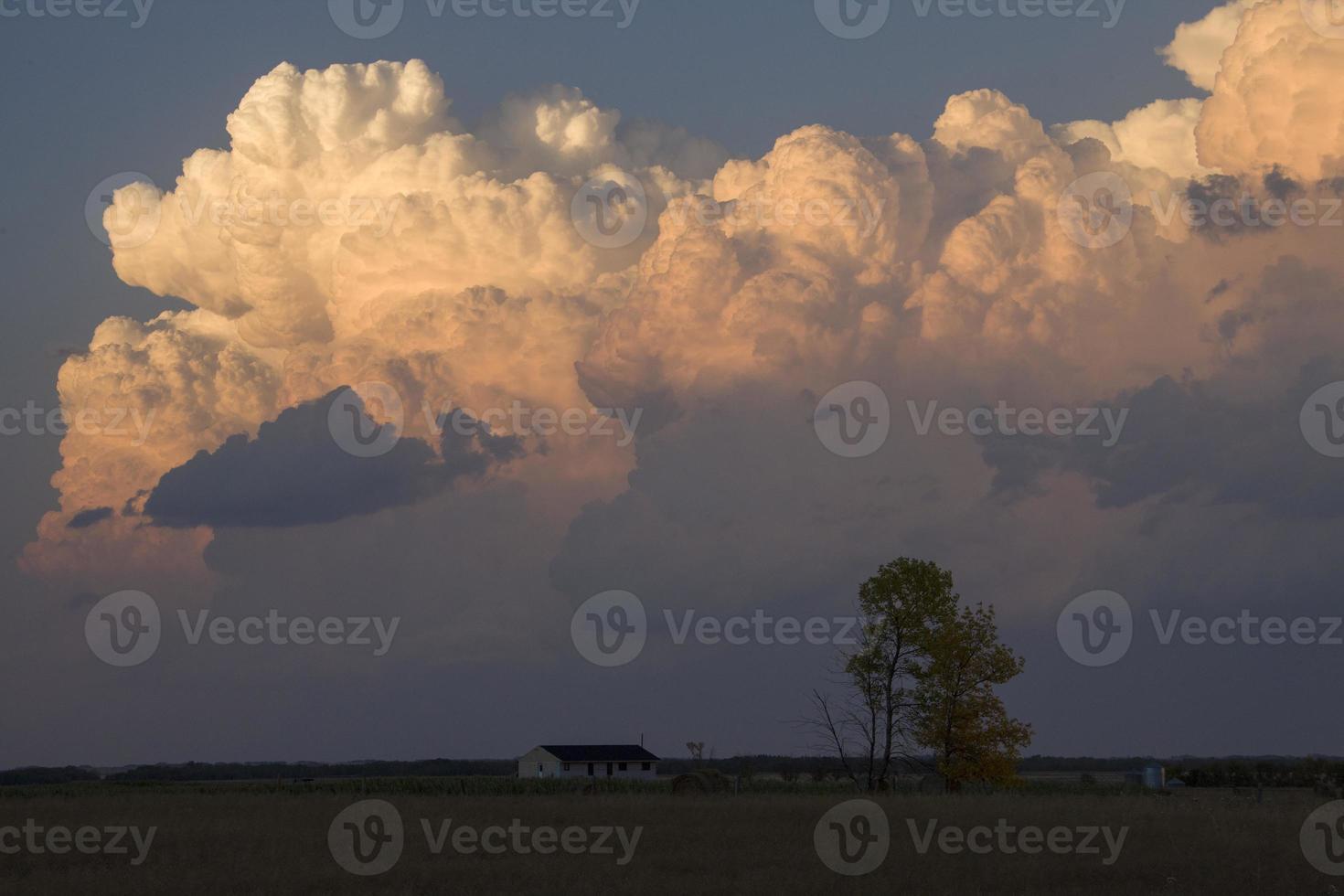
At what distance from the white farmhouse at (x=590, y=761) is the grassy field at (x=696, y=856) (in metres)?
75.5

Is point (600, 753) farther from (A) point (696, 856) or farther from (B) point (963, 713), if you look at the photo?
(A) point (696, 856)

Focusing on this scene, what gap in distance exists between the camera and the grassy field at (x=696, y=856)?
2820cm

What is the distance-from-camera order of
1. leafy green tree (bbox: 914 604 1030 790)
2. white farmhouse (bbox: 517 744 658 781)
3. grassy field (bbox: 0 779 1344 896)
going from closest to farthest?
→ grassy field (bbox: 0 779 1344 896) → leafy green tree (bbox: 914 604 1030 790) → white farmhouse (bbox: 517 744 658 781)

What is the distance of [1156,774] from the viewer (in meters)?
88.4

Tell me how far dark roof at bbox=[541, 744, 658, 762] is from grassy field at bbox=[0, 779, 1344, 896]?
76.7 m

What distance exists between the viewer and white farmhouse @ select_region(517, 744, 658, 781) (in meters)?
122

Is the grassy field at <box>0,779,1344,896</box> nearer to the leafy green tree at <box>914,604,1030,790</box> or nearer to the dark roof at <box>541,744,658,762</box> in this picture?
the leafy green tree at <box>914,604,1030,790</box>

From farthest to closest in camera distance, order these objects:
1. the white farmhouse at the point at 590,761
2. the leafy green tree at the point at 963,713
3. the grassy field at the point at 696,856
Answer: the white farmhouse at the point at 590,761 < the leafy green tree at the point at 963,713 < the grassy field at the point at 696,856

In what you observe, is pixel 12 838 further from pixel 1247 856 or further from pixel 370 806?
pixel 1247 856

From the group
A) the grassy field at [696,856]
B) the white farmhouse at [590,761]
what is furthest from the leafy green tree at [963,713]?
the white farmhouse at [590,761]

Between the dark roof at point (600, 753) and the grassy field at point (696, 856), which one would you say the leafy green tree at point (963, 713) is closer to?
the grassy field at point (696, 856)

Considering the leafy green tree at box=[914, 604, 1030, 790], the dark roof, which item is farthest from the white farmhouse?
the leafy green tree at box=[914, 604, 1030, 790]

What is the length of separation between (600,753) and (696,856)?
9495 cm

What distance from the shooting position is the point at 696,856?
32.2m
